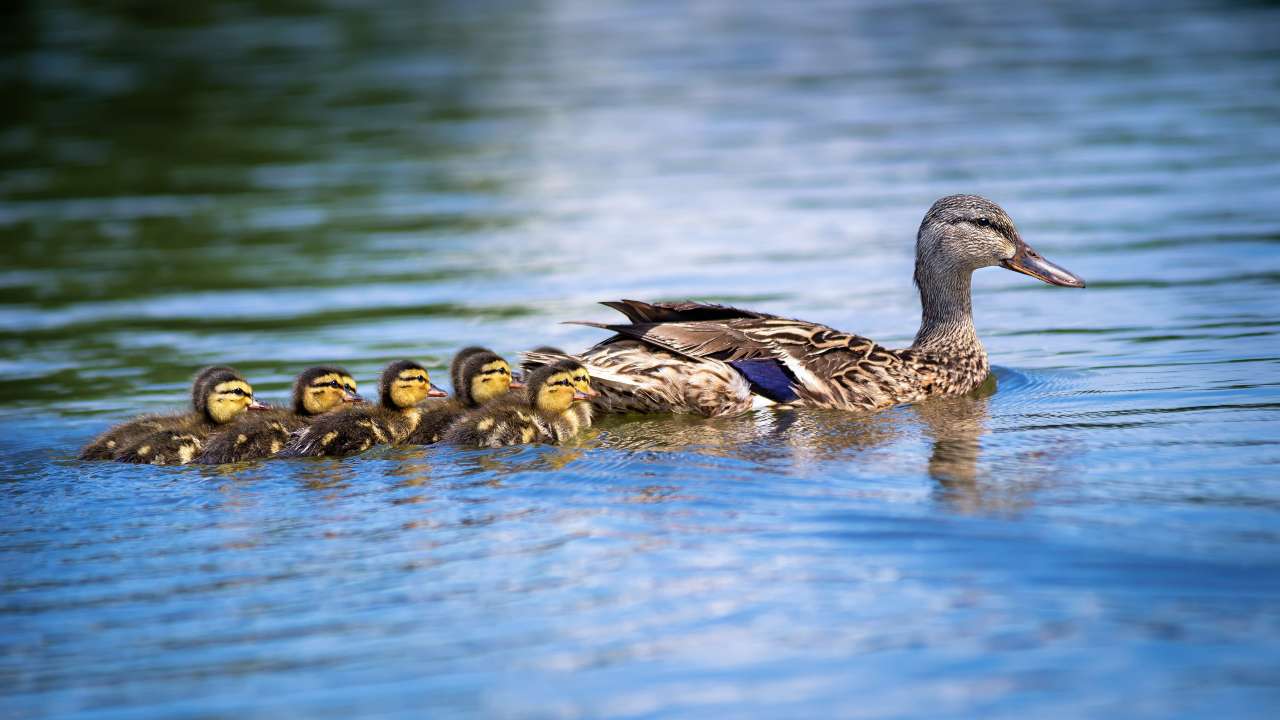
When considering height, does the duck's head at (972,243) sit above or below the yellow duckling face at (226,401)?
above

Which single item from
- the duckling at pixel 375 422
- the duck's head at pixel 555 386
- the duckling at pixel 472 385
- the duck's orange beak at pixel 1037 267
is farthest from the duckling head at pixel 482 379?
the duck's orange beak at pixel 1037 267

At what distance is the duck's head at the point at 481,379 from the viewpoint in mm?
8047

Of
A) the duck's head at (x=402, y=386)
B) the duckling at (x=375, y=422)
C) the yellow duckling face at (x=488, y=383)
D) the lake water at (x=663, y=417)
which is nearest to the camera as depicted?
the lake water at (x=663, y=417)

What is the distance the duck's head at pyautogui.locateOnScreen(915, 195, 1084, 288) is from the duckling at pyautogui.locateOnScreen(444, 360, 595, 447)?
7.37 feet

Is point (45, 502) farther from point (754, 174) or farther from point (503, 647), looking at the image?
point (754, 174)

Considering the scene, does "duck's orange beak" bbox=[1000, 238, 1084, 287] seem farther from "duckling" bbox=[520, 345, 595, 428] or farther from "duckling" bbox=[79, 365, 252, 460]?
"duckling" bbox=[79, 365, 252, 460]

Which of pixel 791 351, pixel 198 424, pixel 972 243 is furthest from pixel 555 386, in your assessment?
pixel 972 243

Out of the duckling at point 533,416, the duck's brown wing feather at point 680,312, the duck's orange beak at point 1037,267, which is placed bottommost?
the duckling at point 533,416

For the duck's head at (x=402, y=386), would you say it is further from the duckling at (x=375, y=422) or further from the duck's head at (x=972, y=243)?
the duck's head at (x=972, y=243)

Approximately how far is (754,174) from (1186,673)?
12057 millimetres

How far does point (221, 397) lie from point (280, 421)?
0.34 metres

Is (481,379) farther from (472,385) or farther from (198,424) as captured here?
(198,424)

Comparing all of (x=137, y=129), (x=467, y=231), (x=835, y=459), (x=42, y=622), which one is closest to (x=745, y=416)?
(x=835, y=459)

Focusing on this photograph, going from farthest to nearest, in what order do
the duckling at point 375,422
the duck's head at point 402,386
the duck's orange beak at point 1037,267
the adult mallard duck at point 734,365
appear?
the duck's orange beak at point 1037,267 < the adult mallard duck at point 734,365 < the duck's head at point 402,386 < the duckling at point 375,422
